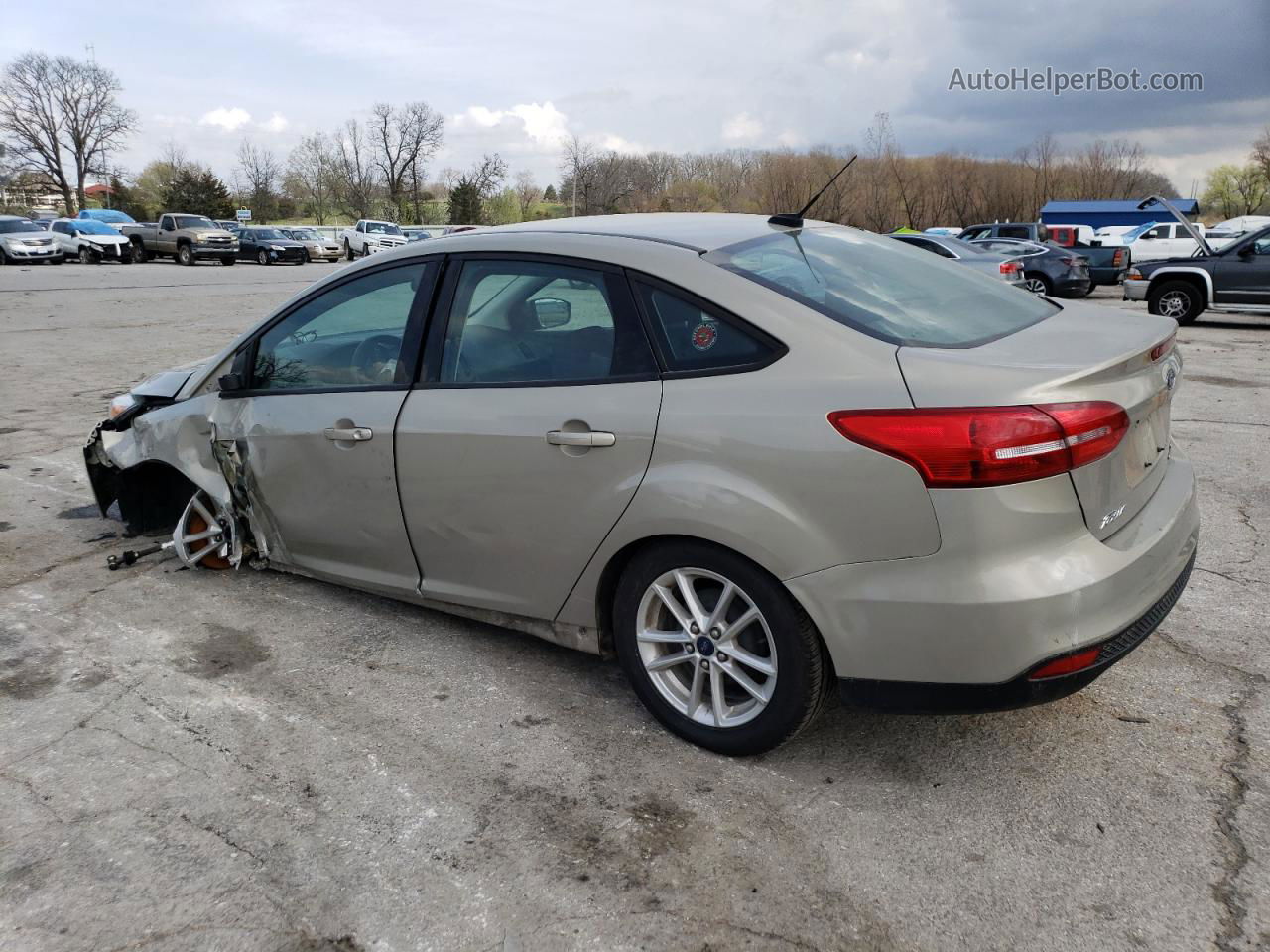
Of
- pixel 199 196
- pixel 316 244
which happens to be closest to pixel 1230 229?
pixel 316 244

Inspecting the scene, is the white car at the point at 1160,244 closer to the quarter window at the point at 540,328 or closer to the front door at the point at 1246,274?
the front door at the point at 1246,274

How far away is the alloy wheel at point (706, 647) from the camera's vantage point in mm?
2799

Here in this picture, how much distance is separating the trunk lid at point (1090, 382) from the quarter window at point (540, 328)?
870 millimetres

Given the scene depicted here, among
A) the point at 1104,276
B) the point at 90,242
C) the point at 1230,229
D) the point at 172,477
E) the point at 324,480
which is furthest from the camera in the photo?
the point at 1230,229

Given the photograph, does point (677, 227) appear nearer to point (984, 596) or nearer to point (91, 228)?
point (984, 596)

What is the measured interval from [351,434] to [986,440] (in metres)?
2.28

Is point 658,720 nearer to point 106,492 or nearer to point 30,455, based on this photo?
point 106,492

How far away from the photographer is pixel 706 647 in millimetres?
2875

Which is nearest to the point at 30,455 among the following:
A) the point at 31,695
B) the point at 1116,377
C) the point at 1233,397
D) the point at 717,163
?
the point at 31,695

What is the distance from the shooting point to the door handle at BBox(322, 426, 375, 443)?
11.7 ft

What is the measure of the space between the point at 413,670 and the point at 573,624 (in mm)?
751

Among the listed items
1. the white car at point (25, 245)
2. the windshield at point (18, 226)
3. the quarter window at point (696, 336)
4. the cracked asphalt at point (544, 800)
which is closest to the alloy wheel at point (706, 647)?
the cracked asphalt at point (544, 800)

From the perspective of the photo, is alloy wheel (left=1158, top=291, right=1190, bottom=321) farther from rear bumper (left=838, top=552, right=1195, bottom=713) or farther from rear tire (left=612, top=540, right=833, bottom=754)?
rear tire (left=612, top=540, right=833, bottom=754)

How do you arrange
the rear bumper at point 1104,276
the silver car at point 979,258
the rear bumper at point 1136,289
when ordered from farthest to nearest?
the rear bumper at point 1104,276 < the rear bumper at point 1136,289 < the silver car at point 979,258
